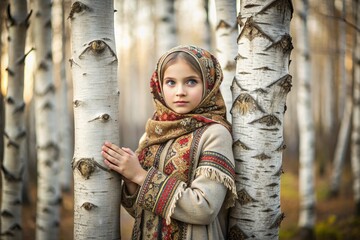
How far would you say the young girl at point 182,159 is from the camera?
5.33 feet

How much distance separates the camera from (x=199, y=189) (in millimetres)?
1621

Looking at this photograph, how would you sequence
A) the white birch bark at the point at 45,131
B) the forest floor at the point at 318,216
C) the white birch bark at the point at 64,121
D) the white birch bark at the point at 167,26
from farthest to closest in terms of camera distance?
the white birch bark at the point at 64,121
the forest floor at the point at 318,216
the white birch bark at the point at 167,26
the white birch bark at the point at 45,131

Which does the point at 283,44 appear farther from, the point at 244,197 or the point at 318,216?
the point at 318,216

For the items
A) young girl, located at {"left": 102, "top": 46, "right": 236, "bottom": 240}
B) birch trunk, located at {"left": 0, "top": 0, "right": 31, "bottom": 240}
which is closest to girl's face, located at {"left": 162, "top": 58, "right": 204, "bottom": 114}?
young girl, located at {"left": 102, "top": 46, "right": 236, "bottom": 240}

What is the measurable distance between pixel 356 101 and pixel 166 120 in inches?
232

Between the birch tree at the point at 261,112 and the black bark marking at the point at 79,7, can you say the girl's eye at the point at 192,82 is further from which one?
the black bark marking at the point at 79,7

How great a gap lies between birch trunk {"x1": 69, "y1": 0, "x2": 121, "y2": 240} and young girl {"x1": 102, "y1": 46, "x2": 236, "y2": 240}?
0.12 m

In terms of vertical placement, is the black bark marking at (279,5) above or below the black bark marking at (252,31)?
above

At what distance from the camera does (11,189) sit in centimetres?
327

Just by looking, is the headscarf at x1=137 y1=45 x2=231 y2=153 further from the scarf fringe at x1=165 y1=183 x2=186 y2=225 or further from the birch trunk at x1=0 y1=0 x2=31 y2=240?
the birch trunk at x1=0 y1=0 x2=31 y2=240

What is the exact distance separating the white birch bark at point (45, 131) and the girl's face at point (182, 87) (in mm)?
2877

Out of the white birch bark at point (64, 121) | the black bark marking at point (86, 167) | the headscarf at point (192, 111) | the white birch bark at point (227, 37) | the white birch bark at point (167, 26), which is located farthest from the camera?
the white birch bark at point (64, 121)

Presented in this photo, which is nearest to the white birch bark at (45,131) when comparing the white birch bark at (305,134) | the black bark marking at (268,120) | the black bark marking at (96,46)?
the black bark marking at (96,46)

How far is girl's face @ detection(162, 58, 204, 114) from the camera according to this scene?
1.79 metres
